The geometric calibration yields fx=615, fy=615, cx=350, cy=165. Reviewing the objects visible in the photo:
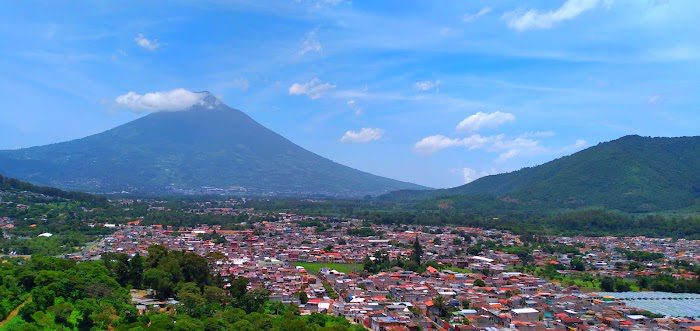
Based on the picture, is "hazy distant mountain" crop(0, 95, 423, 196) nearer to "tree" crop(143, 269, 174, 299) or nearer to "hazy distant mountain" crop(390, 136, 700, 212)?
"hazy distant mountain" crop(390, 136, 700, 212)

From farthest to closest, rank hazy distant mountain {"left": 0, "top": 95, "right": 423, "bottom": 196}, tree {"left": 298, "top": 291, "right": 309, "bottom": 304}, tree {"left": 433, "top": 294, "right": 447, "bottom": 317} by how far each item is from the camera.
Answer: hazy distant mountain {"left": 0, "top": 95, "right": 423, "bottom": 196}
tree {"left": 298, "top": 291, "right": 309, "bottom": 304}
tree {"left": 433, "top": 294, "right": 447, "bottom": 317}

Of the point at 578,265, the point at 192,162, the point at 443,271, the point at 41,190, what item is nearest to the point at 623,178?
the point at 578,265

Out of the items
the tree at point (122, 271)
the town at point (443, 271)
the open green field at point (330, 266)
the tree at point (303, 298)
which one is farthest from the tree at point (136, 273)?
the open green field at point (330, 266)

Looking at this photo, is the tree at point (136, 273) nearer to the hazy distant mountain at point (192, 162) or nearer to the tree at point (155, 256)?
the tree at point (155, 256)

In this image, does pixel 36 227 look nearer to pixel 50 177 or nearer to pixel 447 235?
pixel 447 235

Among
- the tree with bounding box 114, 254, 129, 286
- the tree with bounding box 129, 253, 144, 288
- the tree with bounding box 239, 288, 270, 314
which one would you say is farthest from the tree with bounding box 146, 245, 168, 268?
the tree with bounding box 239, 288, 270, 314

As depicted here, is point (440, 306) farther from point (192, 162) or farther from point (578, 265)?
point (192, 162)

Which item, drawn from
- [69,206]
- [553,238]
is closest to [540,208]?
[553,238]
